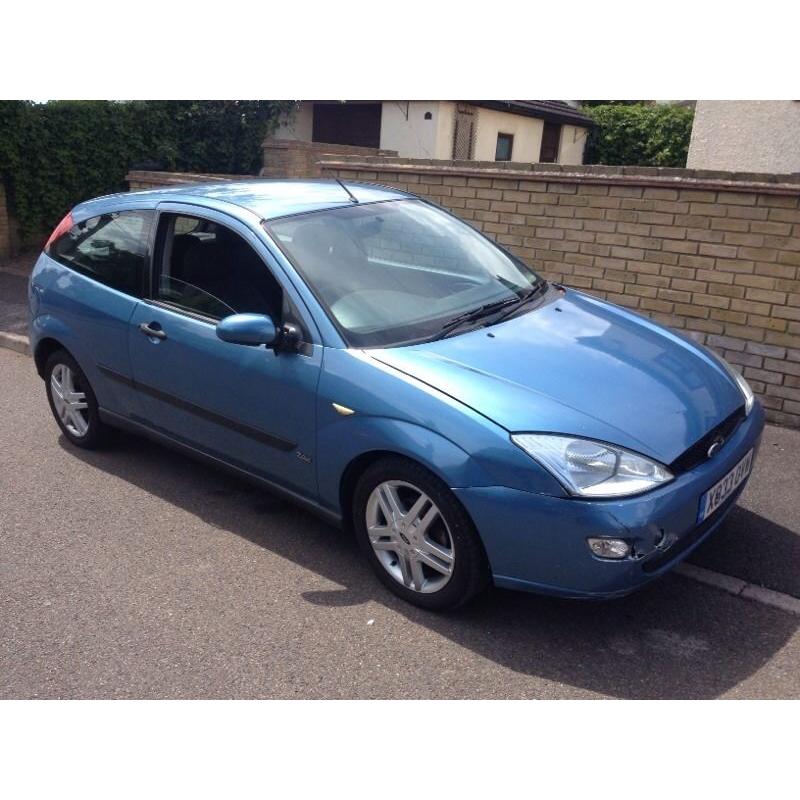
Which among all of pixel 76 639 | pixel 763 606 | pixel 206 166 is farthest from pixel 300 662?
pixel 206 166

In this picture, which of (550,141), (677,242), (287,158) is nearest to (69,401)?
(677,242)

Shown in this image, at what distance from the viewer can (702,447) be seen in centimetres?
328

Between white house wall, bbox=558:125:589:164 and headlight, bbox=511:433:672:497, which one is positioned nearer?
headlight, bbox=511:433:672:497

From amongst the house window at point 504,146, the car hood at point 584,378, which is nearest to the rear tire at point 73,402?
the car hood at point 584,378

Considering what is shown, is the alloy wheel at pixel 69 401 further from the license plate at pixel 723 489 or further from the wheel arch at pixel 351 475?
the license plate at pixel 723 489

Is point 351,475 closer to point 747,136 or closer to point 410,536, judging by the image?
point 410,536

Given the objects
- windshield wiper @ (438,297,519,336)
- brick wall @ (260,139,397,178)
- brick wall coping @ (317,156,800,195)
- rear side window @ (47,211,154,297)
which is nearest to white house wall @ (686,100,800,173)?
brick wall coping @ (317,156,800,195)

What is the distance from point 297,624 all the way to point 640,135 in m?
22.9

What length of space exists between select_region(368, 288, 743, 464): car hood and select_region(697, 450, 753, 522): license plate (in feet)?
0.69

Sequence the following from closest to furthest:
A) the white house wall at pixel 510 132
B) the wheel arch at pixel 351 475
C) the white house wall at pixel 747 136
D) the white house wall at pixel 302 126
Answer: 1. the wheel arch at pixel 351 475
2. the white house wall at pixel 747 136
3. the white house wall at pixel 302 126
4. the white house wall at pixel 510 132

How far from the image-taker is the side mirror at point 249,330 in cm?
365

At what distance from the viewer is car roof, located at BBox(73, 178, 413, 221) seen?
4.24 meters

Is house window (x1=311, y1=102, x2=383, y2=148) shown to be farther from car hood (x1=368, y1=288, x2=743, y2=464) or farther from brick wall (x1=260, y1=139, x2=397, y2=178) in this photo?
car hood (x1=368, y1=288, x2=743, y2=464)

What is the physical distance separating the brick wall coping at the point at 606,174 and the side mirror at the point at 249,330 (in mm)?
3446
